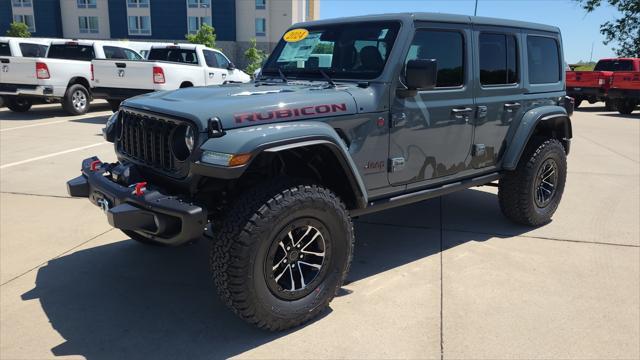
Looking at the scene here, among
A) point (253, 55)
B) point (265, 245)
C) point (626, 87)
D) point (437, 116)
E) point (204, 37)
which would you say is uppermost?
point (204, 37)

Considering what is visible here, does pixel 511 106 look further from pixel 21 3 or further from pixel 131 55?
pixel 21 3

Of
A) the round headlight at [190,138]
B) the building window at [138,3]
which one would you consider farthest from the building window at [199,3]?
the round headlight at [190,138]

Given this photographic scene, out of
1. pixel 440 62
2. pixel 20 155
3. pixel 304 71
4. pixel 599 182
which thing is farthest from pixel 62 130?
pixel 599 182

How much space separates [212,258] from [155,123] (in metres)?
0.96

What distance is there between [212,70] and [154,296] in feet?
33.7

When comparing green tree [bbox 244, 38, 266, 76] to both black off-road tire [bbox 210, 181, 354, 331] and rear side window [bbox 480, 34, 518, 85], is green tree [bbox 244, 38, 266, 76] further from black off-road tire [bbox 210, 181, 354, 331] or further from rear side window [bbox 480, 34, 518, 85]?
black off-road tire [bbox 210, 181, 354, 331]

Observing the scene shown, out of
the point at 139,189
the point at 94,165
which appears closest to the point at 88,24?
the point at 94,165

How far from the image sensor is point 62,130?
1062 cm

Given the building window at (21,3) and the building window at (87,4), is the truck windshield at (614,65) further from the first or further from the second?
the building window at (21,3)

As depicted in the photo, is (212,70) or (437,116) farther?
(212,70)

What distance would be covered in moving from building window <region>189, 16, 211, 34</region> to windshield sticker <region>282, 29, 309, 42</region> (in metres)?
48.6

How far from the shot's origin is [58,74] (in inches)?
496

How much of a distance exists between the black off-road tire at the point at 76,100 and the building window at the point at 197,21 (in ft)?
128

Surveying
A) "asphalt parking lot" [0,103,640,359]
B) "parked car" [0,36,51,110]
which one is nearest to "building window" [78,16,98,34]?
"parked car" [0,36,51,110]
